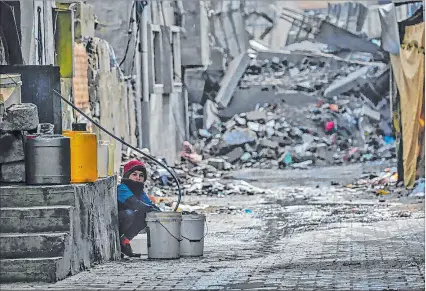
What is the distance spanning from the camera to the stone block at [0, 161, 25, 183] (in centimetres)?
1034

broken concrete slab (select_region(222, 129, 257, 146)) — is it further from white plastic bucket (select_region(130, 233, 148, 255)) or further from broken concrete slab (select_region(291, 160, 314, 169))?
white plastic bucket (select_region(130, 233, 148, 255))

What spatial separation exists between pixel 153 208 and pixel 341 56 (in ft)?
120

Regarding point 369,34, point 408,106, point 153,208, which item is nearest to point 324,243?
point 153,208

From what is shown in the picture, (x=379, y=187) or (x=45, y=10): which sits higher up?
(x=45, y=10)

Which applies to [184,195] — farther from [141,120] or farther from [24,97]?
[24,97]

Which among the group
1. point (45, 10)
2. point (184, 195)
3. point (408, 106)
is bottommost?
point (184, 195)

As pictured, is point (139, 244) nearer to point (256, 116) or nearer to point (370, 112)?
point (256, 116)

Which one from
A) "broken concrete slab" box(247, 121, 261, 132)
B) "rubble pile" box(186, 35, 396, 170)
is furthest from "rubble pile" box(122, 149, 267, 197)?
"broken concrete slab" box(247, 121, 261, 132)

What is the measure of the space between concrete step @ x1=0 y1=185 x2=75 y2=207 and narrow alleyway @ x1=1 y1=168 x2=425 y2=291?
0.71 meters

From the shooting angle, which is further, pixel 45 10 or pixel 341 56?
pixel 341 56

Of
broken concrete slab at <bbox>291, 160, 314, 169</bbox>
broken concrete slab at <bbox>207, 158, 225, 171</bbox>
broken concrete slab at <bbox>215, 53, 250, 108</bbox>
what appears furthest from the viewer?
broken concrete slab at <bbox>215, 53, 250, 108</bbox>

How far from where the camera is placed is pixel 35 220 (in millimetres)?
9852

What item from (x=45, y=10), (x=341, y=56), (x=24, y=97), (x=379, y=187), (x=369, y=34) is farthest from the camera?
(x=369, y=34)

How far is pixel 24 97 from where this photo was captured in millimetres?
11781
